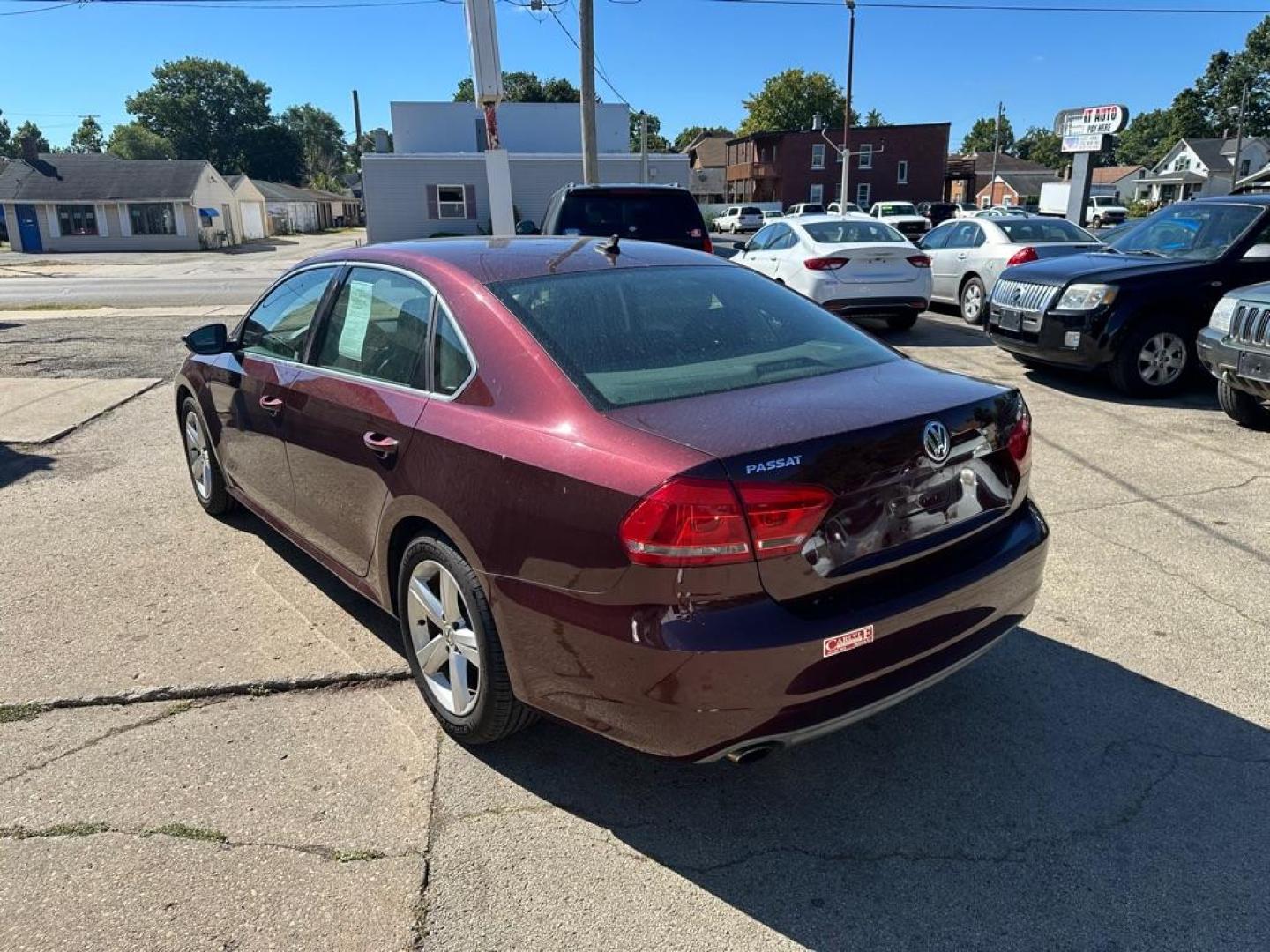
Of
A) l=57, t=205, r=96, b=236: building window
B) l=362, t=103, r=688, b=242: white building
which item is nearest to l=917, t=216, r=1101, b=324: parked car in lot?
l=362, t=103, r=688, b=242: white building

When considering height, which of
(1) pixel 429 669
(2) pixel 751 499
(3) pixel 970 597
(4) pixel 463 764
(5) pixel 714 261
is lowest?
(4) pixel 463 764

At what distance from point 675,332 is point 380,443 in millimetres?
1114

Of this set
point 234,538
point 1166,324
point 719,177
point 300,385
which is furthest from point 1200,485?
point 719,177

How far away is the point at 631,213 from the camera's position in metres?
10.3

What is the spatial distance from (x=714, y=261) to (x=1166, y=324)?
600 centimetres

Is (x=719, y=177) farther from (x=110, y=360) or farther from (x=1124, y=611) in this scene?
(x=1124, y=611)

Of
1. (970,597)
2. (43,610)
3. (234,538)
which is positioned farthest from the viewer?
(234,538)

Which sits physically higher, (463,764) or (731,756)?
(731,756)

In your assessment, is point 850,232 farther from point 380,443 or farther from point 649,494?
point 649,494

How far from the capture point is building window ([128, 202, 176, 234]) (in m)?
50.0

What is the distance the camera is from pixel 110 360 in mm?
10812

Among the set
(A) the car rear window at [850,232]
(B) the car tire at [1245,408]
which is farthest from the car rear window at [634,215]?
(B) the car tire at [1245,408]

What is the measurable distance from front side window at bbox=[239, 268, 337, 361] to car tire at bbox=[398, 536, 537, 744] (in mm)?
1389

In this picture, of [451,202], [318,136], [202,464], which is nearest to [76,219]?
[451,202]
